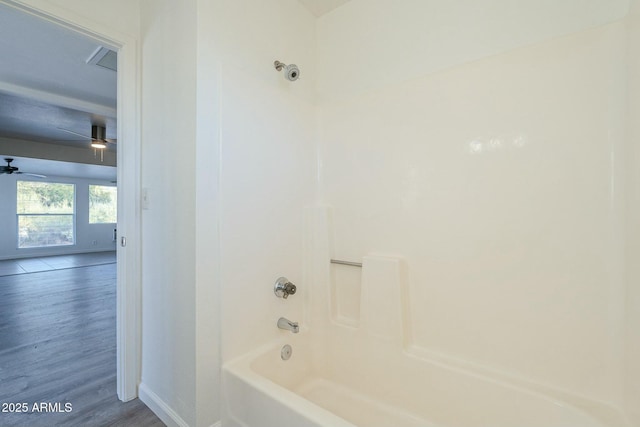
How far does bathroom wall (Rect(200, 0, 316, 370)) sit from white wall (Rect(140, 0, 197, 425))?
147mm

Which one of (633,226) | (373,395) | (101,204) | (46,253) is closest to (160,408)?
(373,395)

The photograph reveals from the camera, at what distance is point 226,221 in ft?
4.61

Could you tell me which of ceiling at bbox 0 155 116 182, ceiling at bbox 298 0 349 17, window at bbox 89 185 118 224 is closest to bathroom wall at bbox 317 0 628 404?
ceiling at bbox 298 0 349 17

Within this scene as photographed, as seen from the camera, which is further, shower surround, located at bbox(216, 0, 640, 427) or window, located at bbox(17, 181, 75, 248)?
window, located at bbox(17, 181, 75, 248)

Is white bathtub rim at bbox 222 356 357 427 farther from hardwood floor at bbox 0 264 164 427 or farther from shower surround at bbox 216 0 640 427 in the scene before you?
hardwood floor at bbox 0 264 164 427

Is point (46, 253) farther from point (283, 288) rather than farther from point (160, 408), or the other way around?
point (283, 288)

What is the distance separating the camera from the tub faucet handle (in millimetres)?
1649

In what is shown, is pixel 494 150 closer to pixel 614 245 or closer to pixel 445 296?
pixel 614 245

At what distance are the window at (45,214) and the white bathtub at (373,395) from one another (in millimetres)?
9248

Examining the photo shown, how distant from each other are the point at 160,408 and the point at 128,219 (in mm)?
1105

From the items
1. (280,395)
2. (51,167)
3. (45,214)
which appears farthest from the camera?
(45,214)

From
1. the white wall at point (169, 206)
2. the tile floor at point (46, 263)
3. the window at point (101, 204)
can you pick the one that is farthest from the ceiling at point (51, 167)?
the white wall at point (169, 206)

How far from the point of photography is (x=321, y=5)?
186cm

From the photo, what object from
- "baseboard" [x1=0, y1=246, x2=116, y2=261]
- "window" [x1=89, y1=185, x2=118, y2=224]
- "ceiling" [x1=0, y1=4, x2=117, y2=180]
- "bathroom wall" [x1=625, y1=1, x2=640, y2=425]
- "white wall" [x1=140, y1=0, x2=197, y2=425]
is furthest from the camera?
"window" [x1=89, y1=185, x2=118, y2=224]
